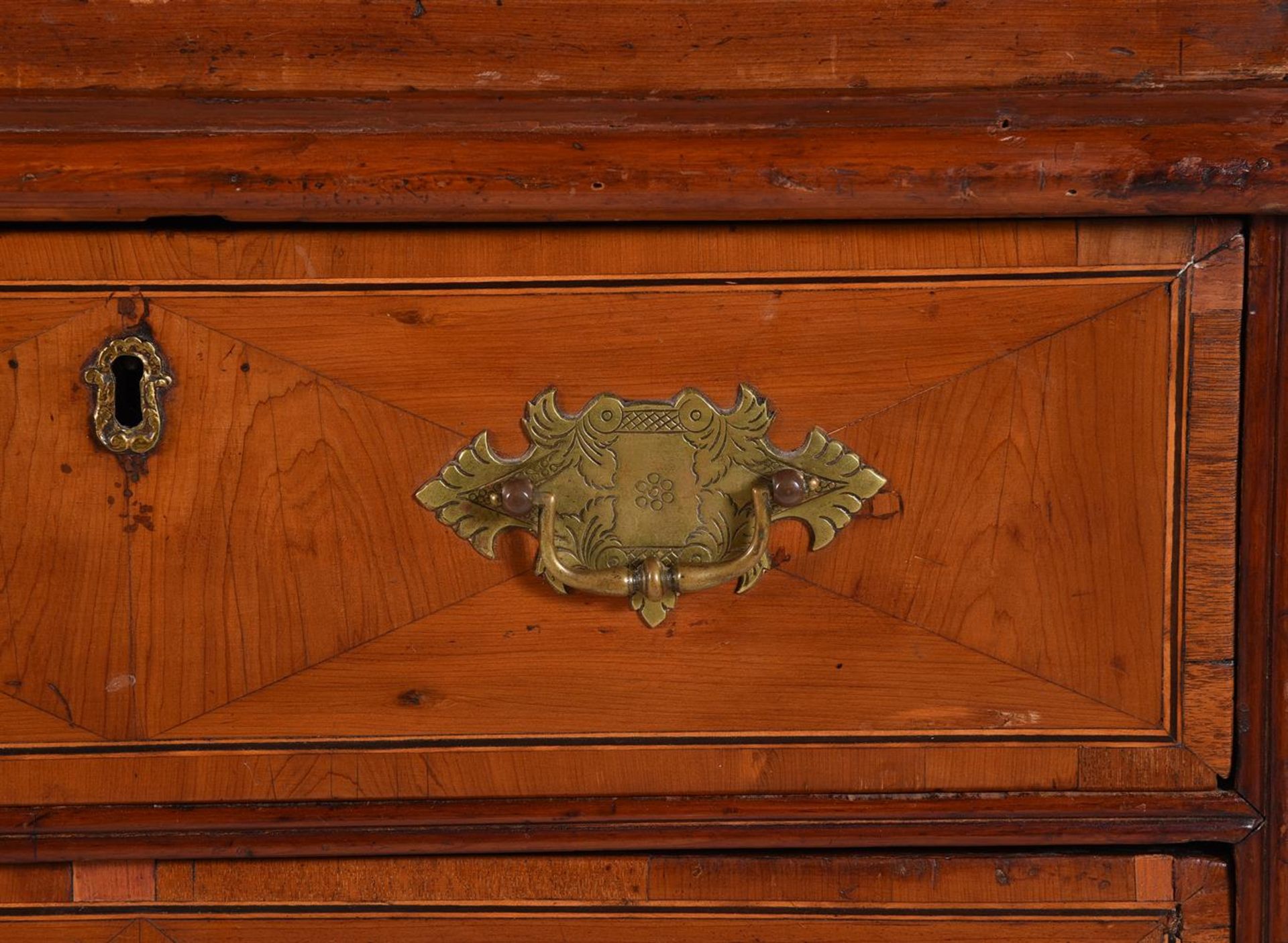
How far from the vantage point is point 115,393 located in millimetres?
498

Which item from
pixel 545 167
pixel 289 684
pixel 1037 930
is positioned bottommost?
pixel 1037 930

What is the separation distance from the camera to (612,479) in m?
0.51

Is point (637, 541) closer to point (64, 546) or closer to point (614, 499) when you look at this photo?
point (614, 499)

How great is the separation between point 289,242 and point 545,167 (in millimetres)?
123

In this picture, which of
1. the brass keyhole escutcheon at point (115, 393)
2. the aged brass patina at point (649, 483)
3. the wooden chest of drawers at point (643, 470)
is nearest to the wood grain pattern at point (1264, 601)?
the wooden chest of drawers at point (643, 470)

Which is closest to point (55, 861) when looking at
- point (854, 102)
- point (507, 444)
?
point (507, 444)

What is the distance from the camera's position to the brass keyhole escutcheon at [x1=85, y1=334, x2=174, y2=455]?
1.61 ft

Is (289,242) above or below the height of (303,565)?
above

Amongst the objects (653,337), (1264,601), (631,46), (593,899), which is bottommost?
(593,899)

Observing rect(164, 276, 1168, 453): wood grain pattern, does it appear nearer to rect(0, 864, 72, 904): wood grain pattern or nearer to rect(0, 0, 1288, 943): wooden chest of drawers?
rect(0, 0, 1288, 943): wooden chest of drawers

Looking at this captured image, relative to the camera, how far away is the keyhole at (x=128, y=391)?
0.50 meters

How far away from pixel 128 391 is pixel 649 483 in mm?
241

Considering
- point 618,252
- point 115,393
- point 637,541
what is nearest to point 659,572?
point 637,541

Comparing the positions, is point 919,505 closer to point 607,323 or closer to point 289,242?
point 607,323
